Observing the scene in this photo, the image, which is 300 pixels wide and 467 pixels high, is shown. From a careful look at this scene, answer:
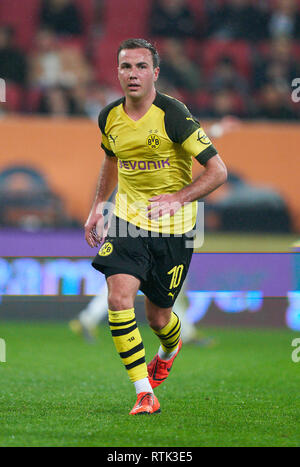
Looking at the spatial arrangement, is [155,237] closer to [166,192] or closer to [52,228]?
[166,192]

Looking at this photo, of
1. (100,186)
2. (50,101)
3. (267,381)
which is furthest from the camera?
(50,101)

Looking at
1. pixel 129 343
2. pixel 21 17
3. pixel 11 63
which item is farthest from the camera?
pixel 21 17

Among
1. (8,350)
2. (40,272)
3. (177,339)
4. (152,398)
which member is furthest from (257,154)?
(152,398)

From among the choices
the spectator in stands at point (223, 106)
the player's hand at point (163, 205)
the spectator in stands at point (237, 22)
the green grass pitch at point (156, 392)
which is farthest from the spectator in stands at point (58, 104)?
the player's hand at point (163, 205)

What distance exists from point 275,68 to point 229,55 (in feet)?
2.35

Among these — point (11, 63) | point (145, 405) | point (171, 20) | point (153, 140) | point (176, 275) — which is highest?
point (171, 20)

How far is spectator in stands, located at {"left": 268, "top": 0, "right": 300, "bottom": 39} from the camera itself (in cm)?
1373

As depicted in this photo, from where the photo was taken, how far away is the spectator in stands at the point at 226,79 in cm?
1246

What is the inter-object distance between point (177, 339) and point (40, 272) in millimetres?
4599

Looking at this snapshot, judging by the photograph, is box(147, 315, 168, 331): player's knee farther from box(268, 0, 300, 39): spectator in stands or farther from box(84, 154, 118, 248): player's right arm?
box(268, 0, 300, 39): spectator in stands

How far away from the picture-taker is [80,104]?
11.9 metres

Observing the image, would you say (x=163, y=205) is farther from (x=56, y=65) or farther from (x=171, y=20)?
(x=171, y=20)

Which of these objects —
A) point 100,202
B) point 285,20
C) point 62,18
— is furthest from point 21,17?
point 100,202

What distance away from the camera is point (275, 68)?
12914 mm
